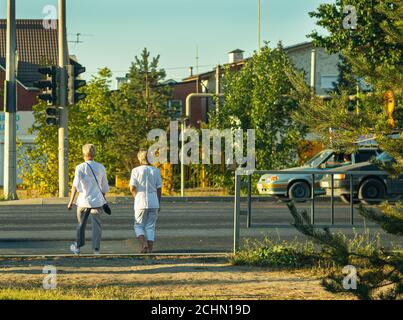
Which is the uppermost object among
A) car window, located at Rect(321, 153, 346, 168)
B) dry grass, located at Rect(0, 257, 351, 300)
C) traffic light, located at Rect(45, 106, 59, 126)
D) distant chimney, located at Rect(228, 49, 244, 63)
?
distant chimney, located at Rect(228, 49, 244, 63)

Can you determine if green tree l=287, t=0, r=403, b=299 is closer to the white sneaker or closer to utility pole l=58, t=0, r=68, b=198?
the white sneaker

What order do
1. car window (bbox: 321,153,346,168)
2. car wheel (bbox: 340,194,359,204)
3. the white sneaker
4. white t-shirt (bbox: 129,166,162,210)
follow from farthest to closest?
car window (bbox: 321,153,346,168) < white t-shirt (bbox: 129,166,162,210) < the white sneaker < car wheel (bbox: 340,194,359,204)

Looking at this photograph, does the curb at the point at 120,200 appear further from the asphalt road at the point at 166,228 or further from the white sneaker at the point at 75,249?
the white sneaker at the point at 75,249

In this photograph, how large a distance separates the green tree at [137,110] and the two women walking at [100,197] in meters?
22.0

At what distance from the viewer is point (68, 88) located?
30.2 m

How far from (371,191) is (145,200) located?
10.8ft

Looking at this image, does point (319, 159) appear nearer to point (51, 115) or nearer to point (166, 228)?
point (51, 115)

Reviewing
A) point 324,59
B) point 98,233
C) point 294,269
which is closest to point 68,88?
point 98,233

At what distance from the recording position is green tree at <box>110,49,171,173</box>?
37562 mm

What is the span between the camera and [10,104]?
31.0 m

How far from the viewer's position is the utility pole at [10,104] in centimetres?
3084

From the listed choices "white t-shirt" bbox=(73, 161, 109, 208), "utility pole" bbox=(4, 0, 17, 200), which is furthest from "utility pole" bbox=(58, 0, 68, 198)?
"white t-shirt" bbox=(73, 161, 109, 208)

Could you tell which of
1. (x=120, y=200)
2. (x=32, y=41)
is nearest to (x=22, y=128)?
(x=32, y=41)
